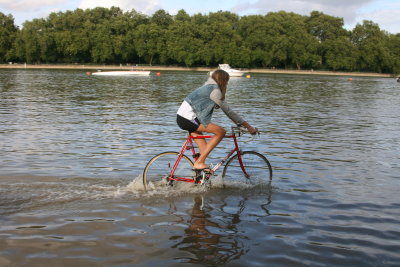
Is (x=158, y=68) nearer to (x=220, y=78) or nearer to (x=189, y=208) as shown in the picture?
(x=220, y=78)

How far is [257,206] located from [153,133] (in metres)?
8.81

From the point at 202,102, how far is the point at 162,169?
156 centimetres

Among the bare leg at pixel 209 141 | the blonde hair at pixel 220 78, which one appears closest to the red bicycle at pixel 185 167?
the bare leg at pixel 209 141

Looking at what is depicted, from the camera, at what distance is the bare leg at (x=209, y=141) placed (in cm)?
807

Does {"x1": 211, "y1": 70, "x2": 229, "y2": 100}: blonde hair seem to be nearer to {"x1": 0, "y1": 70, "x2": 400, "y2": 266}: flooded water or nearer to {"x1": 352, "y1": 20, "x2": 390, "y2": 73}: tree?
{"x1": 0, "y1": 70, "x2": 400, "y2": 266}: flooded water

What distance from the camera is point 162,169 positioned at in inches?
334

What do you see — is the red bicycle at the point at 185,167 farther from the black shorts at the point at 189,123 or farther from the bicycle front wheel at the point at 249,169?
the black shorts at the point at 189,123

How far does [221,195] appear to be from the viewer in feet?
28.0

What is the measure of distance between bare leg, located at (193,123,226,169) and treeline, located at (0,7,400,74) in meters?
125

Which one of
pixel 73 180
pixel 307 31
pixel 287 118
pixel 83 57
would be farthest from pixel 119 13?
pixel 73 180

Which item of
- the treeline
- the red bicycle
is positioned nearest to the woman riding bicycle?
the red bicycle

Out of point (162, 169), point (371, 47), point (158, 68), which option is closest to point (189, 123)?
point (162, 169)

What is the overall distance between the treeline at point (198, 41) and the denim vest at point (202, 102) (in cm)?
12537

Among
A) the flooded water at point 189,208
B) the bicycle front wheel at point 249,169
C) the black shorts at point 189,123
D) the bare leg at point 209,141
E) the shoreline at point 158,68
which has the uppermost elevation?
the shoreline at point 158,68
